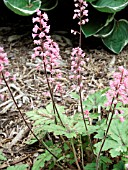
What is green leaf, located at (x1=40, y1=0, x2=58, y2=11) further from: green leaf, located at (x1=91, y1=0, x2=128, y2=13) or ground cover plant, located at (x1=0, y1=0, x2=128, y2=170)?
ground cover plant, located at (x1=0, y1=0, x2=128, y2=170)

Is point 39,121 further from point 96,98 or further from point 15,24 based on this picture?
point 15,24

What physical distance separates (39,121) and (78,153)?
378 millimetres

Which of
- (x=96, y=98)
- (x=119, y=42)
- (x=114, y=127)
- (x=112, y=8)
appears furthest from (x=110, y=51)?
(x=114, y=127)

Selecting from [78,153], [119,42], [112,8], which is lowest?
[78,153]

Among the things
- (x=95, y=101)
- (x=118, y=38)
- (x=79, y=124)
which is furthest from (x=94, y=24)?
(x=79, y=124)

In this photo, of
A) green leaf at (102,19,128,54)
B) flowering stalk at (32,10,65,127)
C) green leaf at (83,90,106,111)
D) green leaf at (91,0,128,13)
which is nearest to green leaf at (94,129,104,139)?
green leaf at (83,90,106,111)

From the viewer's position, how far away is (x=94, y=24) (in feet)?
11.4

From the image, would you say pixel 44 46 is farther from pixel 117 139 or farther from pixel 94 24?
pixel 94 24

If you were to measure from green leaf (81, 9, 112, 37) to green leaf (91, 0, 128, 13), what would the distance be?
193mm

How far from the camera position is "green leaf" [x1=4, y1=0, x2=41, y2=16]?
10.3 ft

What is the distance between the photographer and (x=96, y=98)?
2.06 meters

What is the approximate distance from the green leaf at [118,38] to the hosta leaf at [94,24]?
0.15 meters

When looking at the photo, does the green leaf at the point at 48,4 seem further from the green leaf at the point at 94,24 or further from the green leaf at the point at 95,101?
the green leaf at the point at 95,101

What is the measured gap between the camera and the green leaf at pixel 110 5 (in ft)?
10.3
